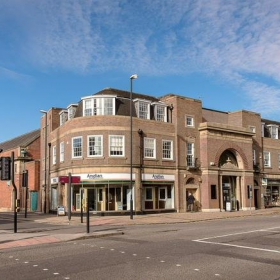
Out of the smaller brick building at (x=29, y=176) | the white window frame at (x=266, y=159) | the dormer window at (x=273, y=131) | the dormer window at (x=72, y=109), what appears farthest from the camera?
the dormer window at (x=273, y=131)

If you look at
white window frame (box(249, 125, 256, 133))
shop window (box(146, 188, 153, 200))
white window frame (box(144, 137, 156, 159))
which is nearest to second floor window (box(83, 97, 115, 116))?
white window frame (box(144, 137, 156, 159))

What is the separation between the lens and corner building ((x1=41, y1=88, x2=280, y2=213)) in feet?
109

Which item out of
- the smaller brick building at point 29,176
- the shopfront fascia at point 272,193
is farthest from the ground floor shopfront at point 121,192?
the shopfront fascia at point 272,193

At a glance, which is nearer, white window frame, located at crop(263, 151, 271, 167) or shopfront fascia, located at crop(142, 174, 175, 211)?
shopfront fascia, located at crop(142, 174, 175, 211)

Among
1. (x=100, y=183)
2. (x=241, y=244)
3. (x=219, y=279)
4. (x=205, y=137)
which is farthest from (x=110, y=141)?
(x=219, y=279)

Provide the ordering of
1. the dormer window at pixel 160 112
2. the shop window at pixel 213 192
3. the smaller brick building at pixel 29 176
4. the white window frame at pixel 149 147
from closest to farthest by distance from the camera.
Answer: the white window frame at pixel 149 147 < the dormer window at pixel 160 112 < the shop window at pixel 213 192 < the smaller brick building at pixel 29 176

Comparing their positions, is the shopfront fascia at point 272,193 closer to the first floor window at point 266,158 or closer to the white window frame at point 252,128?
the first floor window at point 266,158

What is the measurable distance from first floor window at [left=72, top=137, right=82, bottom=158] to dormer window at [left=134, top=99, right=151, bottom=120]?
5.83 meters

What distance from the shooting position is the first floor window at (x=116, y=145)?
110 ft

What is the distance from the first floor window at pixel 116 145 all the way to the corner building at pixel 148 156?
9 cm

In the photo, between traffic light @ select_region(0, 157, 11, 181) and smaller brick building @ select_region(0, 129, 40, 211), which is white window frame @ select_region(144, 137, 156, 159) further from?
smaller brick building @ select_region(0, 129, 40, 211)

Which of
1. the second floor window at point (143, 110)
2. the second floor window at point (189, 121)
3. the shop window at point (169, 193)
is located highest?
the second floor window at point (143, 110)

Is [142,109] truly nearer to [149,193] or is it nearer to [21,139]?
[149,193]

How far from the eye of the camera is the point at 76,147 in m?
34.3
